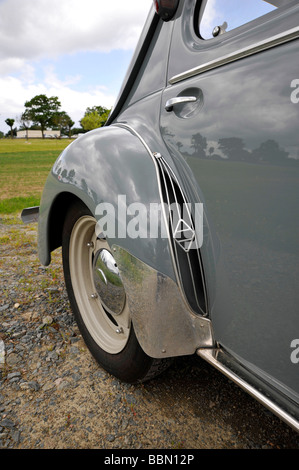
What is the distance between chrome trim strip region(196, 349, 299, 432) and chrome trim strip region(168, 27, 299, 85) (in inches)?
38.7

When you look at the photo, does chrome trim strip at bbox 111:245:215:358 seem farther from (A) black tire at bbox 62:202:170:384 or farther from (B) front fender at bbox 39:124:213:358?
(A) black tire at bbox 62:202:170:384

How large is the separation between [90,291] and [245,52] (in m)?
1.53

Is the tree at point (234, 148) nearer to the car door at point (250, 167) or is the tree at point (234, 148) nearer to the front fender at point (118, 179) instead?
the car door at point (250, 167)

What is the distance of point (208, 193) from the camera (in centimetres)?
111

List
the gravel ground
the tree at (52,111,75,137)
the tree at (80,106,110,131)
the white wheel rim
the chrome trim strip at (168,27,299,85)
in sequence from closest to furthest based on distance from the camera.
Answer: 1. the chrome trim strip at (168,27,299,85)
2. the gravel ground
3. the white wheel rim
4. the tree at (80,106,110,131)
5. the tree at (52,111,75,137)

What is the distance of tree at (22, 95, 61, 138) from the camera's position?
60781 millimetres

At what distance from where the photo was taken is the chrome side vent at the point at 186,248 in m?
1.17

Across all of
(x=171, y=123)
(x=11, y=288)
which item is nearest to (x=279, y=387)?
(x=171, y=123)

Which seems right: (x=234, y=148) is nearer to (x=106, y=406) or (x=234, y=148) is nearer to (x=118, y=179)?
(x=118, y=179)

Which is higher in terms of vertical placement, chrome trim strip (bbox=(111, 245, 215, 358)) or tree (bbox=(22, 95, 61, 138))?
tree (bbox=(22, 95, 61, 138))

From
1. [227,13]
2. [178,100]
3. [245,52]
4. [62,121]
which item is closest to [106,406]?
[178,100]

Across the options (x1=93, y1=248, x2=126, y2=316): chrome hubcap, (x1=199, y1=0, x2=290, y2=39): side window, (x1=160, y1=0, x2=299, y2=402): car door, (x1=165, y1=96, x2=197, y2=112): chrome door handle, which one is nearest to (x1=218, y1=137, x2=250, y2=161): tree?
(x1=160, y1=0, x2=299, y2=402): car door

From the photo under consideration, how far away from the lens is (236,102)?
0.98 m

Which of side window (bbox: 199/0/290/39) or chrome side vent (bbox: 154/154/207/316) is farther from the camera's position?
chrome side vent (bbox: 154/154/207/316)
